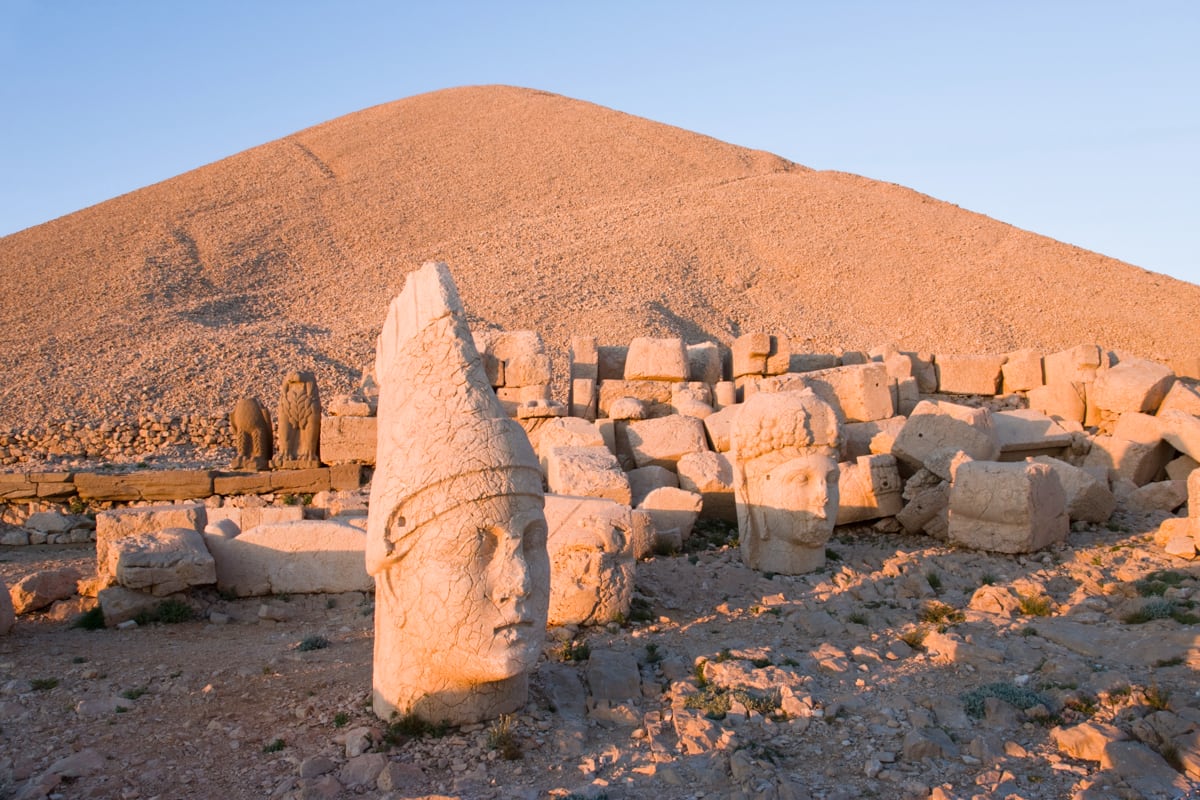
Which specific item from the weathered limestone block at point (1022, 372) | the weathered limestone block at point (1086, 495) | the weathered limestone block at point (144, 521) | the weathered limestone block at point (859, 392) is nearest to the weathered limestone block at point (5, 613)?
the weathered limestone block at point (144, 521)

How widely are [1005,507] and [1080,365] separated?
5.48 meters

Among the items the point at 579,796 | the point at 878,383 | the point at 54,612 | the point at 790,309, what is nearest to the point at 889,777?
the point at 579,796

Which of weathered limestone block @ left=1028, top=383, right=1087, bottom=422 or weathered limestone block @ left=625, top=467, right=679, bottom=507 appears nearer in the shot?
weathered limestone block @ left=625, top=467, right=679, bottom=507

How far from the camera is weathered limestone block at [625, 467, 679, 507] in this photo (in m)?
9.65

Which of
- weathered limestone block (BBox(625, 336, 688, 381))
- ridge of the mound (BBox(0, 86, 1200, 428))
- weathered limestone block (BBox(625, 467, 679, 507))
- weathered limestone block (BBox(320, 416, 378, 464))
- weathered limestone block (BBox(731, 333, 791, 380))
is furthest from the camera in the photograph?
ridge of the mound (BBox(0, 86, 1200, 428))

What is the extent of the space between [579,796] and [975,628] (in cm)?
339

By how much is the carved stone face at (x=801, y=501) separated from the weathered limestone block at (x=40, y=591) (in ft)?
18.5

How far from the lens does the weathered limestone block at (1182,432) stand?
9898mm

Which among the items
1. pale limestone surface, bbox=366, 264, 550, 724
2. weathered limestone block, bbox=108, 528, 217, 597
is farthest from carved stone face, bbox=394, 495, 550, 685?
weathered limestone block, bbox=108, 528, 217, 597

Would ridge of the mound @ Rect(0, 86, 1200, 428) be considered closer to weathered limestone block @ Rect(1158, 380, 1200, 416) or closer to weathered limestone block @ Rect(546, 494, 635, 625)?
weathered limestone block @ Rect(1158, 380, 1200, 416)

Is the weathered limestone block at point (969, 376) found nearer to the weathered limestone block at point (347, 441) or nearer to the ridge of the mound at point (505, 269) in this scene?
the ridge of the mound at point (505, 269)

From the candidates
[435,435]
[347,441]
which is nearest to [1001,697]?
[435,435]

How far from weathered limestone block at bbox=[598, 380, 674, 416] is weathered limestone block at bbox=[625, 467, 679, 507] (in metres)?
1.97

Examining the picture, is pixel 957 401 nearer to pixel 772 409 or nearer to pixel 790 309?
pixel 772 409
